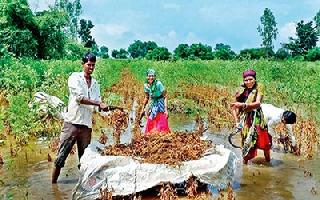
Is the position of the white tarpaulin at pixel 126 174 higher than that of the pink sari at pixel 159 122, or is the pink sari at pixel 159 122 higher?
the pink sari at pixel 159 122

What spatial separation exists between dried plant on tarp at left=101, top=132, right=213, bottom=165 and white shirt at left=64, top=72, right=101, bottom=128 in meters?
0.50

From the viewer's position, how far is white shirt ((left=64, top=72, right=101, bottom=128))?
6.04 meters

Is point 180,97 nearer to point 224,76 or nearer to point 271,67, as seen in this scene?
point 224,76

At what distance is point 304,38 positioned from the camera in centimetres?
6700

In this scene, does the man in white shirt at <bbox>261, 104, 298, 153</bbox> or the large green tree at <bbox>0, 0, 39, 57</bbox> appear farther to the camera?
the large green tree at <bbox>0, 0, 39, 57</bbox>

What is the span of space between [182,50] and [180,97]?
53.5 metres

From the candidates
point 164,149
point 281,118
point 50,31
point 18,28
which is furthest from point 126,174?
point 50,31

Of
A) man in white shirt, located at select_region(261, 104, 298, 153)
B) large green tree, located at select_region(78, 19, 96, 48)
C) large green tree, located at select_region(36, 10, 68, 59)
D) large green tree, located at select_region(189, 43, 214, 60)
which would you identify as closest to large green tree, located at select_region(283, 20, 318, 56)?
large green tree, located at select_region(189, 43, 214, 60)

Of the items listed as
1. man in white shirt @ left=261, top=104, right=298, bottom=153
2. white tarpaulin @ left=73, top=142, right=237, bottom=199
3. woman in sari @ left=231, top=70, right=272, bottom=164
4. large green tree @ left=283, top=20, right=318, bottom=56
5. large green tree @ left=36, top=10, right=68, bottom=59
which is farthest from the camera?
large green tree @ left=283, top=20, right=318, bottom=56

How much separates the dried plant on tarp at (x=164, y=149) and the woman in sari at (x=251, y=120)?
48.8 inches

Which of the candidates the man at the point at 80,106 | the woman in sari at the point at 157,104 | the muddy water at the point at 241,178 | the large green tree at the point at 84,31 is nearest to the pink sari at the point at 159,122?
the woman in sari at the point at 157,104

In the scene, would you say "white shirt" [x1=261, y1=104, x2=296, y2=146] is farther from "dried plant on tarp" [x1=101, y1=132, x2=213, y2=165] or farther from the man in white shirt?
"dried plant on tarp" [x1=101, y1=132, x2=213, y2=165]

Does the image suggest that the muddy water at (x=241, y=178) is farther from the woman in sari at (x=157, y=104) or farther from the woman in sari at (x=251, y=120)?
the woman in sari at (x=157, y=104)

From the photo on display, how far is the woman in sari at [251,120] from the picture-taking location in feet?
24.0
